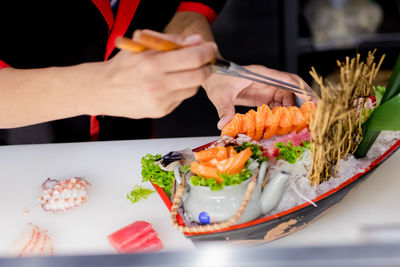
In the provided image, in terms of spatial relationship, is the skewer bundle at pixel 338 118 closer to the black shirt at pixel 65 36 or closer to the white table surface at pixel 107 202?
the white table surface at pixel 107 202

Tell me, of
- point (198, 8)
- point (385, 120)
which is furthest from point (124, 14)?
point (385, 120)

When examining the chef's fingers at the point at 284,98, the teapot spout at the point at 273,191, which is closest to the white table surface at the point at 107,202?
the teapot spout at the point at 273,191

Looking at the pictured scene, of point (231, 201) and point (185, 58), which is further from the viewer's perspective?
point (231, 201)

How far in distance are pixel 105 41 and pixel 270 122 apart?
2.60 ft

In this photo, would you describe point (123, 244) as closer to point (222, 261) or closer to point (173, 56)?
point (173, 56)

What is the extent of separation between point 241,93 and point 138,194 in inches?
23.0

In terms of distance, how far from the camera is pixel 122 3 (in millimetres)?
1432

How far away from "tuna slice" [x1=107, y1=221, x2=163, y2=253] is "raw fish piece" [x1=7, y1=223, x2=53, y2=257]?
6.2 inches

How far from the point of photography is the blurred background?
8.70 ft

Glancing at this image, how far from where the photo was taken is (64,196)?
112cm

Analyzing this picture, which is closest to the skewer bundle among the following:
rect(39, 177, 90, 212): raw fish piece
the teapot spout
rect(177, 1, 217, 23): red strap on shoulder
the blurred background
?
the teapot spout

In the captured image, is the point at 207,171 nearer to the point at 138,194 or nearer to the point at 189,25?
the point at 138,194

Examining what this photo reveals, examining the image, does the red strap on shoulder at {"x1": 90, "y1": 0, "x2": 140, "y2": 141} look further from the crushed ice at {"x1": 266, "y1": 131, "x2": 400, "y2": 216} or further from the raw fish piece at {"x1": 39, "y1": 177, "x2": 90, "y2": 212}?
the crushed ice at {"x1": 266, "y1": 131, "x2": 400, "y2": 216}

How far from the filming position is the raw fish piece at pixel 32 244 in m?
0.95
